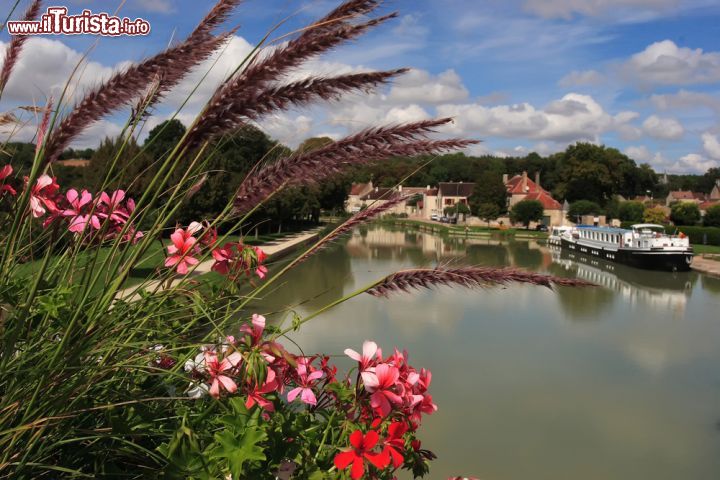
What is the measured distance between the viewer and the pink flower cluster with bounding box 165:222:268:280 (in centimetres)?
157

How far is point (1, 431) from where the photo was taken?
1051mm

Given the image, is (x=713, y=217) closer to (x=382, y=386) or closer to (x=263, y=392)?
(x=382, y=386)

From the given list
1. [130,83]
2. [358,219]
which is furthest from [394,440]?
[130,83]

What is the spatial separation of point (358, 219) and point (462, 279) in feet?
1.00

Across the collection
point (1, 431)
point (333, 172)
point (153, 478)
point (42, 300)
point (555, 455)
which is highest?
point (333, 172)

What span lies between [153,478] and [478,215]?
4993cm

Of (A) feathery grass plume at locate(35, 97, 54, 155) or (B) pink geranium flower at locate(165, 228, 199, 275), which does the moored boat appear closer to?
(B) pink geranium flower at locate(165, 228, 199, 275)

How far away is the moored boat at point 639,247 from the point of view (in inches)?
941

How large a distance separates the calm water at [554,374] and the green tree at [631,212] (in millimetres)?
29175

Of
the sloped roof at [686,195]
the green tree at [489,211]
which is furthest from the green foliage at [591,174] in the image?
the sloped roof at [686,195]

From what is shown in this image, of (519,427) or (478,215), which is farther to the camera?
(478,215)

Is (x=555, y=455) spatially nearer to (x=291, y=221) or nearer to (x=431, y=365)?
(x=431, y=365)

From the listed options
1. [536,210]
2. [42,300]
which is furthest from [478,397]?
[536,210]

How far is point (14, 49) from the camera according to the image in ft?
5.12
